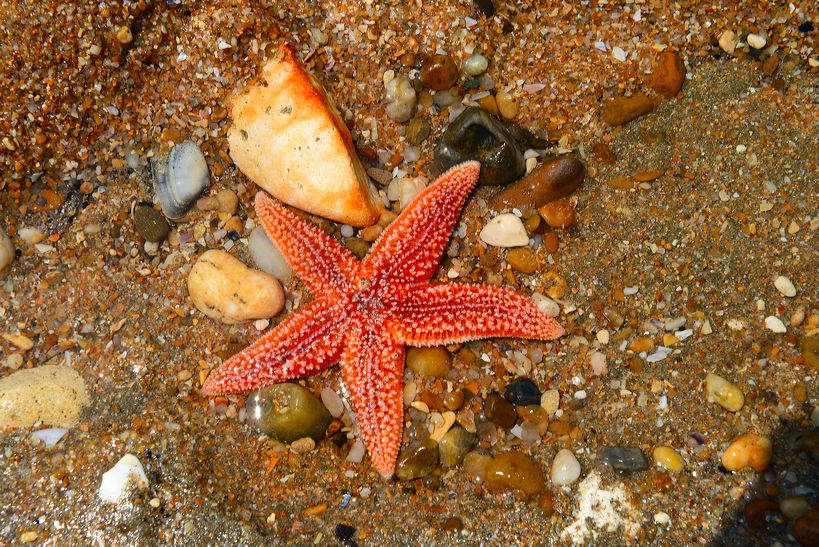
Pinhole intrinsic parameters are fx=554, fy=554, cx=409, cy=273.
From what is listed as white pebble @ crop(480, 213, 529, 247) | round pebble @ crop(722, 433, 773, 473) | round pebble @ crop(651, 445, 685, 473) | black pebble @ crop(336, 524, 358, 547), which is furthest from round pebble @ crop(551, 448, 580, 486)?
white pebble @ crop(480, 213, 529, 247)

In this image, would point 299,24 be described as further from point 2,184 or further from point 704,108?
point 704,108

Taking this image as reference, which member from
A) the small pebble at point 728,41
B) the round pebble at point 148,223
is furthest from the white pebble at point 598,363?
the round pebble at point 148,223

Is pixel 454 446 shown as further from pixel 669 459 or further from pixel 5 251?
pixel 5 251

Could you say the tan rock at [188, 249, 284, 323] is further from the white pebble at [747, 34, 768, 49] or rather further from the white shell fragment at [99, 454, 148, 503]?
the white pebble at [747, 34, 768, 49]

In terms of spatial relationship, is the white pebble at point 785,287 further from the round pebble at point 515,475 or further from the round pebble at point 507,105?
the round pebble at point 507,105

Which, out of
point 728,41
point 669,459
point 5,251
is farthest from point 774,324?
point 5,251

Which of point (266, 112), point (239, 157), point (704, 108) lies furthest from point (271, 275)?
point (704, 108)
